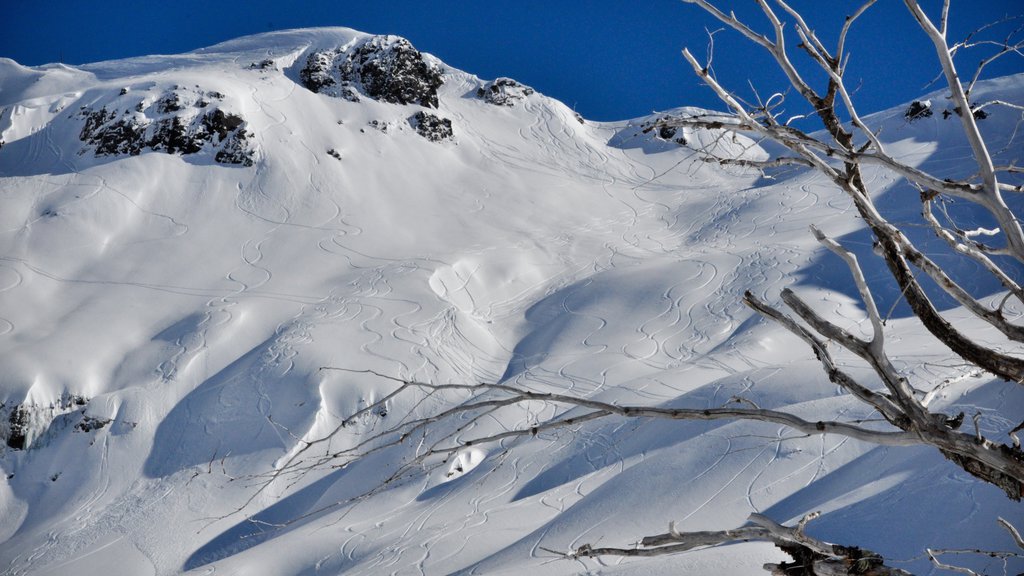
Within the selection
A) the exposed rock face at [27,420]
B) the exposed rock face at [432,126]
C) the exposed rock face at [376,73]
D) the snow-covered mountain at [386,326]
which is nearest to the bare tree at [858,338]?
the snow-covered mountain at [386,326]

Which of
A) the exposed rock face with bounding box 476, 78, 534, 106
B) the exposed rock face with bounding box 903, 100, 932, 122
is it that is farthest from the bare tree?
the exposed rock face with bounding box 476, 78, 534, 106

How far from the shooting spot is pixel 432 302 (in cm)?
1752

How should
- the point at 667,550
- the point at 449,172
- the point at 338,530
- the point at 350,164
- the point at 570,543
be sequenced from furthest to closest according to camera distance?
1. the point at 449,172
2. the point at 350,164
3. the point at 338,530
4. the point at 570,543
5. the point at 667,550

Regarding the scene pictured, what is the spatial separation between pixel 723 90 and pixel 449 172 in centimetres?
2436

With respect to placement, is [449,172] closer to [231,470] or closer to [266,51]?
[266,51]

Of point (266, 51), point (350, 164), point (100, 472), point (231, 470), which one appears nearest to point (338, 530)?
point (231, 470)

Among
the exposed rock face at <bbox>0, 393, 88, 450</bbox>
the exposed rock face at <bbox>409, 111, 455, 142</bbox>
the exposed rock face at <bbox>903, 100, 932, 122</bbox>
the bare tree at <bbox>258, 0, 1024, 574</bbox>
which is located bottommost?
the exposed rock face at <bbox>0, 393, 88, 450</bbox>

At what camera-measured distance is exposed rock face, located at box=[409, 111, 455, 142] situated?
91.7ft

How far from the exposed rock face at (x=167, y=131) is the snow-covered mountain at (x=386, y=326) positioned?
0.09 m

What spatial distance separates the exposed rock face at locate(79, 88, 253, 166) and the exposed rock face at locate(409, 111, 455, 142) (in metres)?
6.43

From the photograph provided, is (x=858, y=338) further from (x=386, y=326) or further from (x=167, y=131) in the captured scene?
(x=167, y=131)

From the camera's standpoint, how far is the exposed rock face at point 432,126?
2794cm

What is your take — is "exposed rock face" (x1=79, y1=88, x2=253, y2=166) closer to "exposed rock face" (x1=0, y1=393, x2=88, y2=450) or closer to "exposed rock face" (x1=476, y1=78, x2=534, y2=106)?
"exposed rock face" (x1=0, y1=393, x2=88, y2=450)

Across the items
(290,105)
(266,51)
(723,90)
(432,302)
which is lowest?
(432,302)
